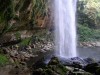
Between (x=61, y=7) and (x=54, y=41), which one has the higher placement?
(x=61, y=7)

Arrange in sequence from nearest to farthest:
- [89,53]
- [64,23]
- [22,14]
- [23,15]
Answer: [22,14], [23,15], [89,53], [64,23]

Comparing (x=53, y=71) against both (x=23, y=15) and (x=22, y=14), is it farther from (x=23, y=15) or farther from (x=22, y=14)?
(x=23, y=15)

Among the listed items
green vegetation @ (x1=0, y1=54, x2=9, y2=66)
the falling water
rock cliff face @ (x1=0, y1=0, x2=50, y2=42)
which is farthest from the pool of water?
green vegetation @ (x1=0, y1=54, x2=9, y2=66)

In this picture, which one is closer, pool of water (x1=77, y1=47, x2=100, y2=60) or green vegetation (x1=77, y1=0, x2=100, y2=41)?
pool of water (x1=77, y1=47, x2=100, y2=60)

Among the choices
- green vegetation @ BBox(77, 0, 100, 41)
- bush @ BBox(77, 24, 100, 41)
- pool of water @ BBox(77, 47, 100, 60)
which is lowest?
pool of water @ BBox(77, 47, 100, 60)

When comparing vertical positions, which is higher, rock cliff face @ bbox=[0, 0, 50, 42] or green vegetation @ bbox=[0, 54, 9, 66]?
rock cliff face @ bbox=[0, 0, 50, 42]

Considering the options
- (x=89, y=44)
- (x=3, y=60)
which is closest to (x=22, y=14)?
(x=3, y=60)

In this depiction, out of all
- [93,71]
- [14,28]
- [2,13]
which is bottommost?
[93,71]

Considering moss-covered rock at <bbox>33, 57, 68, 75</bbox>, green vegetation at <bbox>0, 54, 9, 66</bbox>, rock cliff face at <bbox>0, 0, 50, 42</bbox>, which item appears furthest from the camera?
rock cliff face at <bbox>0, 0, 50, 42</bbox>

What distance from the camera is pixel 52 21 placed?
1323 inches

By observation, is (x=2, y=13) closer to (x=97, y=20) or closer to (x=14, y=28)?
(x=14, y=28)

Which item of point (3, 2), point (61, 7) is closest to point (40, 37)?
point (61, 7)

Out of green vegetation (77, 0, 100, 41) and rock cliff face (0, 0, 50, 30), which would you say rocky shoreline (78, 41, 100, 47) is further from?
rock cliff face (0, 0, 50, 30)

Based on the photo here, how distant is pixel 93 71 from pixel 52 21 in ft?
52.7
